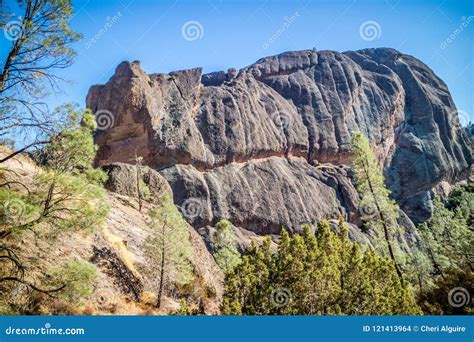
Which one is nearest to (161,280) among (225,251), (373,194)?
(373,194)

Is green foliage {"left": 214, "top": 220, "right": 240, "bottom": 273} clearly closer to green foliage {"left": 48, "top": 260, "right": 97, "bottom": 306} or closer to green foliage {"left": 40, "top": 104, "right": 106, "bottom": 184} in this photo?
green foliage {"left": 48, "top": 260, "right": 97, "bottom": 306}

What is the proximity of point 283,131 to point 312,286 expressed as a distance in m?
60.3

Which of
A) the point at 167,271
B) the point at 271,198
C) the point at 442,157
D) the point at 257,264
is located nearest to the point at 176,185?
the point at 271,198

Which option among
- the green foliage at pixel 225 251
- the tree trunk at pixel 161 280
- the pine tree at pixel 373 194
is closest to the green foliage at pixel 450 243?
the pine tree at pixel 373 194

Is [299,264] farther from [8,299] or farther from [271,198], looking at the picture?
[271,198]

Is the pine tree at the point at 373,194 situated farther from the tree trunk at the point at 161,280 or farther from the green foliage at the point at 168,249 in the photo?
the tree trunk at the point at 161,280

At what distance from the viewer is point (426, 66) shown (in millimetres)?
97625

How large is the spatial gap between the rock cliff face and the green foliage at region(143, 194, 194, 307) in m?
29.9

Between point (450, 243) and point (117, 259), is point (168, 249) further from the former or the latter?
point (450, 243)

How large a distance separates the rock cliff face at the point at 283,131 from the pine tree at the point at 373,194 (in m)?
31.8

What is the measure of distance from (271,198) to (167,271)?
4121cm

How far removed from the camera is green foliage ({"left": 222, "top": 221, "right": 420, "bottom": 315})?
18133mm

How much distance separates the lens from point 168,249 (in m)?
23.0

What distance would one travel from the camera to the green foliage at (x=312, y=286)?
18133mm
